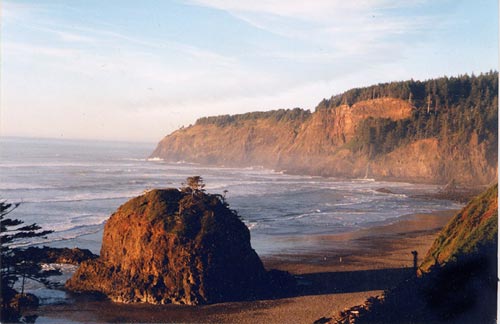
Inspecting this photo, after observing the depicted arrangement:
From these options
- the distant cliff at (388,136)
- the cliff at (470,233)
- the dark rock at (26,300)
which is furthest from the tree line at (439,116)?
the dark rock at (26,300)

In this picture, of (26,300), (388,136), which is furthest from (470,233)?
(388,136)

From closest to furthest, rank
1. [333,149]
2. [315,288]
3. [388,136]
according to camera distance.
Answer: [315,288]
[388,136]
[333,149]

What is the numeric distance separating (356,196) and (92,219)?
3184 centimetres

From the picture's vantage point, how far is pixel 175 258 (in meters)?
21.3

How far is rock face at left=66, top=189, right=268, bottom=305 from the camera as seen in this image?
20.9m

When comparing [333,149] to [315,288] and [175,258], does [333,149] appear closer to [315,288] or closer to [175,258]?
[315,288]

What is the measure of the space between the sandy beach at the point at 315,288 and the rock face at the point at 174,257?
767mm

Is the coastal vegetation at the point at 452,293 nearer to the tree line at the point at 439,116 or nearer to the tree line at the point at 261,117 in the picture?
Answer: the tree line at the point at 439,116

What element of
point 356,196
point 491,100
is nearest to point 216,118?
point 491,100

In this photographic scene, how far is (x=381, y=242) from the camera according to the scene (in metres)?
33.1

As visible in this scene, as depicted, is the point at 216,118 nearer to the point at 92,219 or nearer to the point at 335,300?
the point at 92,219

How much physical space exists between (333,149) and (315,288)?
86.2 m

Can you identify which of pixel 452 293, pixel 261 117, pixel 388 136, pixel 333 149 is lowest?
pixel 452 293

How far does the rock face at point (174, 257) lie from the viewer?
2092 centimetres
